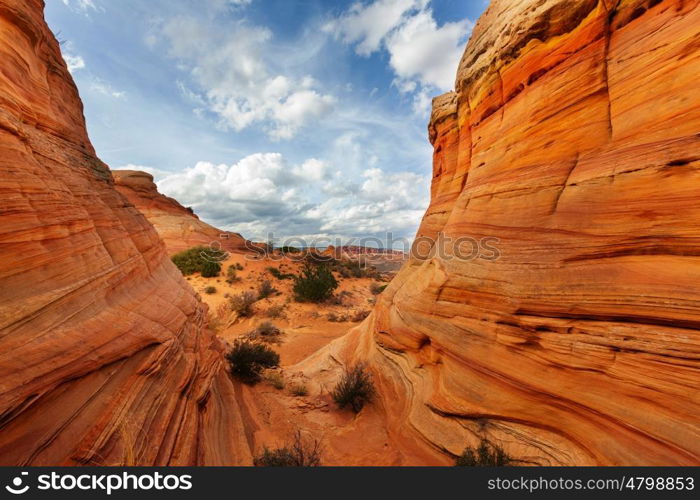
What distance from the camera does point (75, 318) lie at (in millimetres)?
2793

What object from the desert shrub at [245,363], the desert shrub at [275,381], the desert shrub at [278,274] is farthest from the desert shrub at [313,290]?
the desert shrub at [245,363]

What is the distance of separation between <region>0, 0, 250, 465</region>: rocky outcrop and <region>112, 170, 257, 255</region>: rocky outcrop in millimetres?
23220

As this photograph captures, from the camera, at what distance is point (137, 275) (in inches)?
174

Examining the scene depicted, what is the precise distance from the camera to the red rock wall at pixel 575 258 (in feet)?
8.69

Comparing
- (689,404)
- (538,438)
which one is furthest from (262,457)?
(689,404)

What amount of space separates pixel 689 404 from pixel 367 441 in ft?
14.1

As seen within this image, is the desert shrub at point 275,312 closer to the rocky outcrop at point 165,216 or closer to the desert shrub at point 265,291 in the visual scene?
the desert shrub at point 265,291

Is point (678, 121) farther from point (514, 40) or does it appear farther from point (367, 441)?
point (367, 441)

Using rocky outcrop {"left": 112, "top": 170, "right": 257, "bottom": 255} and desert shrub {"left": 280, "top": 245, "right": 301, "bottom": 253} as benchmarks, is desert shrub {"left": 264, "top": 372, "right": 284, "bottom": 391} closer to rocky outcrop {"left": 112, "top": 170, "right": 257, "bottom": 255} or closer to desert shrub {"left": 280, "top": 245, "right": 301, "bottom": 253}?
rocky outcrop {"left": 112, "top": 170, "right": 257, "bottom": 255}

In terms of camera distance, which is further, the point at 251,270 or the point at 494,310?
the point at 251,270

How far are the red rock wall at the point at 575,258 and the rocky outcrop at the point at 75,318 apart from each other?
3.82m

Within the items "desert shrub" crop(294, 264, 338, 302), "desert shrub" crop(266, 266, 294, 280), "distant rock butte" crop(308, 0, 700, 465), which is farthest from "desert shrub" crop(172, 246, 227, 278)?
"distant rock butte" crop(308, 0, 700, 465)

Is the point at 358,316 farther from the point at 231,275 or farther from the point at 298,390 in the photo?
the point at 231,275

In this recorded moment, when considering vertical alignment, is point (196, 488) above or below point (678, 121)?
below
